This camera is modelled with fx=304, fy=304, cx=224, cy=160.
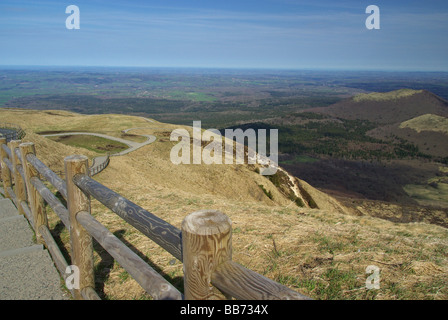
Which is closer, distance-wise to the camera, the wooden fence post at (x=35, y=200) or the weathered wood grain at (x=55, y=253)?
the weathered wood grain at (x=55, y=253)

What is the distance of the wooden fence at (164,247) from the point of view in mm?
1901

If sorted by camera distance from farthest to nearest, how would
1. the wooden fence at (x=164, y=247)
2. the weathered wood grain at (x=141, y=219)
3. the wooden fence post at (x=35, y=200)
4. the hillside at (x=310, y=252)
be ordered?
the wooden fence post at (x=35, y=200) < the hillside at (x=310, y=252) < the weathered wood grain at (x=141, y=219) < the wooden fence at (x=164, y=247)

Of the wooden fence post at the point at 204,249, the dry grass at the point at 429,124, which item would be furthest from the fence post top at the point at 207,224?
the dry grass at the point at 429,124

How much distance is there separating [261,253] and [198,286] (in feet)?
13.4

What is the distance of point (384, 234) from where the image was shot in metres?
7.40

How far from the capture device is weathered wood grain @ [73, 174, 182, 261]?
233cm

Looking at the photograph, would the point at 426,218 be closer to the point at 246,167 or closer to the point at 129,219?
the point at 246,167

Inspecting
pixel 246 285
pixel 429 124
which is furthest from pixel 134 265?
pixel 429 124

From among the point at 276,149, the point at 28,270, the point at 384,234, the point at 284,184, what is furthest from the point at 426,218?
the point at 276,149

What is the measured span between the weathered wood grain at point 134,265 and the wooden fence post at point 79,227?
13 cm

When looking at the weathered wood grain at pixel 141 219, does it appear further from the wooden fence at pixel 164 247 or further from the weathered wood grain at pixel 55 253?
the weathered wood grain at pixel 55 253

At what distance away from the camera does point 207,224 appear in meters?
1.91

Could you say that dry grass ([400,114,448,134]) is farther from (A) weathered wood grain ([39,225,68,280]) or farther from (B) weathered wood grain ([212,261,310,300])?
(B) weathered wood grain ([212,261,310,300])
